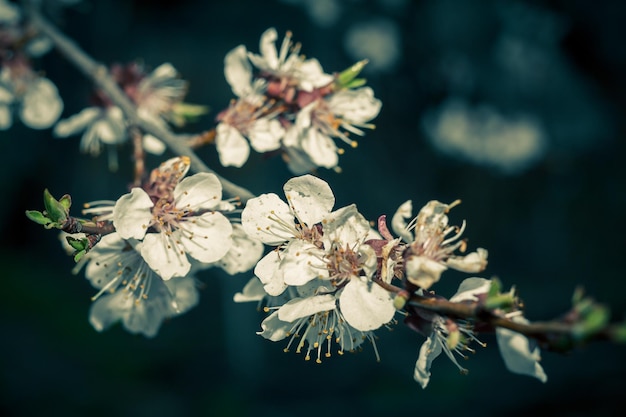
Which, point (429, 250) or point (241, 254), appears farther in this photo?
point (241, 254)

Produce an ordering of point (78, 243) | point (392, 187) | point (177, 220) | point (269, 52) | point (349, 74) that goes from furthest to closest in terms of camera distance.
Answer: point (392, 187) < point (269, 52) < point (349, 74) < point (177, 220) < point (78, 243)

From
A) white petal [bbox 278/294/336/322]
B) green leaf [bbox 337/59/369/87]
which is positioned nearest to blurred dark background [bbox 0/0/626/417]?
green leaf [bbox 337/59/369/87]

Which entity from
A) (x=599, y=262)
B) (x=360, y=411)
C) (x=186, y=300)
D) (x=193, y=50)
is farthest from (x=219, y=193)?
(x=599, y=262)

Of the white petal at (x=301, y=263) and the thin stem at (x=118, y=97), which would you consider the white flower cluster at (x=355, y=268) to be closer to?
the white petal at (x=301, y=263)

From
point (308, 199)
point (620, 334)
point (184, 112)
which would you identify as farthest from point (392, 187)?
point (620, 334)

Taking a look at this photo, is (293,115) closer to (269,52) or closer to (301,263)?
(269,52)

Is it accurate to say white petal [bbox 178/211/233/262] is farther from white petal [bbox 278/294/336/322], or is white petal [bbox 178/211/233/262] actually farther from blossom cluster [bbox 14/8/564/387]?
white petal [bbox 278/294/336/322]

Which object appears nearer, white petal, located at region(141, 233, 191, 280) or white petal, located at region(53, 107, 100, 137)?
white petal, located at region(141, 233, 191, 280)
